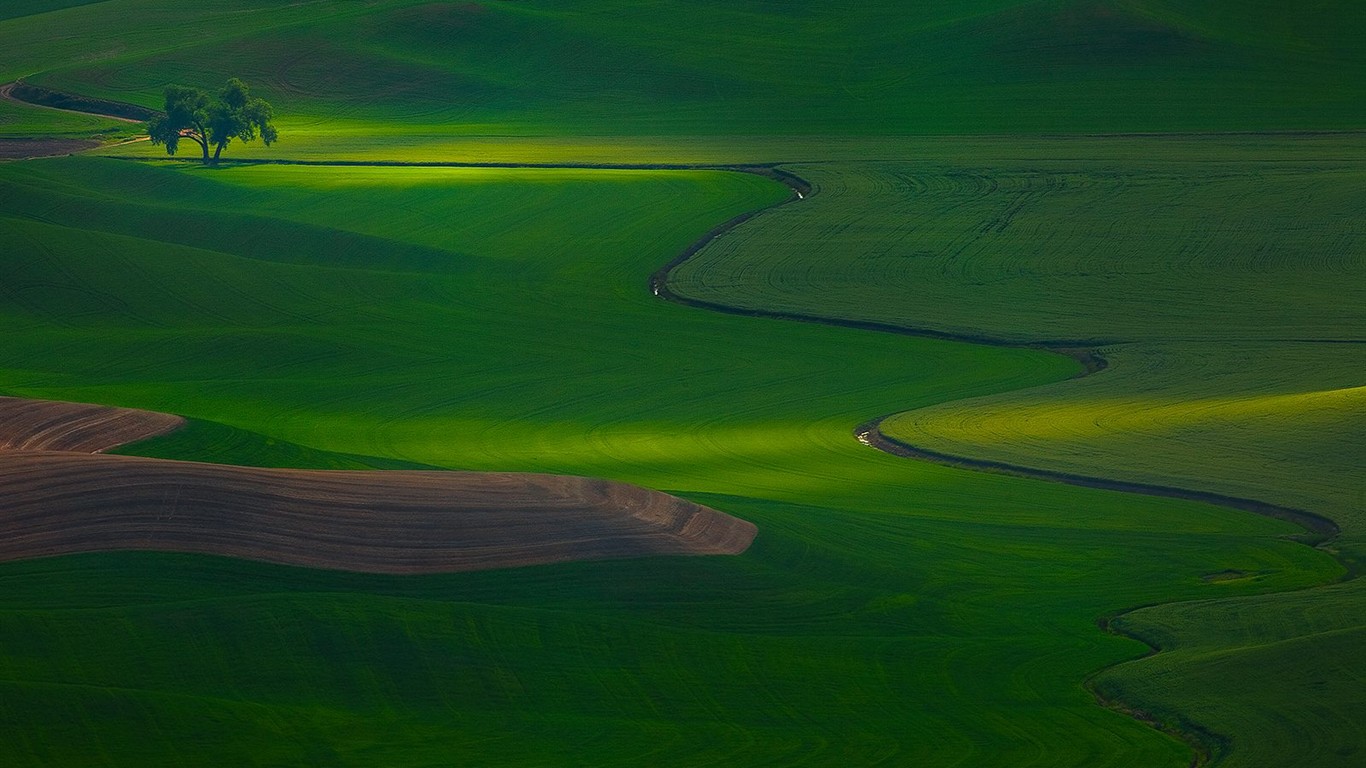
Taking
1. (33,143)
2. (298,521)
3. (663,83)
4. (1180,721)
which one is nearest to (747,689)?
(1180,721)

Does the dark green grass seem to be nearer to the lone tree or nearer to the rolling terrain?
the rolling terrain

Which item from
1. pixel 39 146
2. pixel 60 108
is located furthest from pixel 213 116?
pixel 60 108

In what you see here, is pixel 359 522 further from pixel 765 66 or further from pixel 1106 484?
pixel 765 66

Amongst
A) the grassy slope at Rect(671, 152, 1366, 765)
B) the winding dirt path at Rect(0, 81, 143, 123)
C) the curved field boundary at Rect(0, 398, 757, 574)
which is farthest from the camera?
the winding dirt path at Rect(0, 81, 143, 123)

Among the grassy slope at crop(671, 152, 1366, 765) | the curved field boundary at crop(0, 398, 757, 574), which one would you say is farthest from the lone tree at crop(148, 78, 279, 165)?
the curved field boundary at crop(0, 398, 757, 574)

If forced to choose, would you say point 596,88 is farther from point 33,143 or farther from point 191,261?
point 191,261

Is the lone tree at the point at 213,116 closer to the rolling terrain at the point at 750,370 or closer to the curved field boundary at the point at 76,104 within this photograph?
the rolling terrain at the point at 750,370
